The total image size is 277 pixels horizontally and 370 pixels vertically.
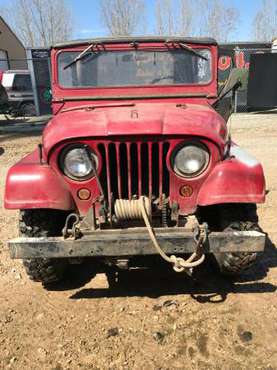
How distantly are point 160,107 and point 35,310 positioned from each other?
1980mm

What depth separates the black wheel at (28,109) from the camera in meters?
19.6

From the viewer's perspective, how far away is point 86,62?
14.4 feet

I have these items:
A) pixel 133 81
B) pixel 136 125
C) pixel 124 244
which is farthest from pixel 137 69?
pixel 124 244

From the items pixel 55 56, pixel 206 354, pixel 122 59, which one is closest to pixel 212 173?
pixel 206 354

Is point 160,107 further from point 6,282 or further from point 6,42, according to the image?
point 6,42

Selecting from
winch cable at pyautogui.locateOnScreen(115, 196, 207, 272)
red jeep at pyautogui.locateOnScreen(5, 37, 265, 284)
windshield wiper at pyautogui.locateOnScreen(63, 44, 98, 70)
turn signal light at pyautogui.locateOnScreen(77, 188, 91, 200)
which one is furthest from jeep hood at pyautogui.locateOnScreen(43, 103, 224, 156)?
windshield wiper at pyautogui.locateOnScreen(63, 44, 98, 70)

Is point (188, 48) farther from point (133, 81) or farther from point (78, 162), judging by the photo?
point (78, 162)

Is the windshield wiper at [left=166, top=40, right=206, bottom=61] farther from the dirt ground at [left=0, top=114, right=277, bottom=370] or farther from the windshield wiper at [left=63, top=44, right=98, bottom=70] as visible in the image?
the dirt ground at [left=0, top=114, right=277, bottom=370]

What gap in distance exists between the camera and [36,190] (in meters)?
3.33

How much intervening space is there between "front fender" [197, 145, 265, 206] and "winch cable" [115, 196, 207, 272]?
290 mm

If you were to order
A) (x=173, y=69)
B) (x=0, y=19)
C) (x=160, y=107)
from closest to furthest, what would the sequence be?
(x=160, y=107) < (x=173, y=69) < (x=0, y=19)

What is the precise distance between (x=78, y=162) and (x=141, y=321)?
1.29 m

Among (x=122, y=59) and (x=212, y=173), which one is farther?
(x=122, y=59)

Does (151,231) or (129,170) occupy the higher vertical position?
(129,170)
